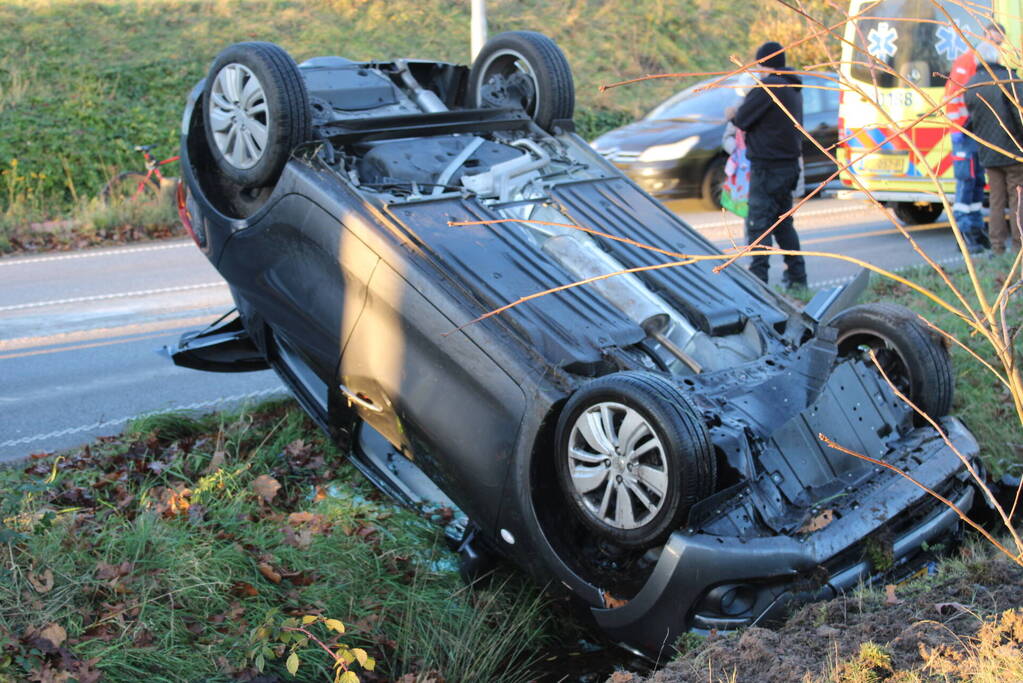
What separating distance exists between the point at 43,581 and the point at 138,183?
38.3 feet

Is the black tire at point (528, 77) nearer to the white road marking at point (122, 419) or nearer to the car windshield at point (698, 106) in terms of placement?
the white road marking at point (122, 419)

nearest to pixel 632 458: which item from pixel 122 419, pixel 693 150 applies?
pixel 122 419

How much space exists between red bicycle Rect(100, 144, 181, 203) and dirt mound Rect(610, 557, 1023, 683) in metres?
12.4

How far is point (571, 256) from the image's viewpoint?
4.70m

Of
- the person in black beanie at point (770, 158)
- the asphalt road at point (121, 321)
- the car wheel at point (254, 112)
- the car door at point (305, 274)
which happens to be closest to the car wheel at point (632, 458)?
the car door at point (305, 274)

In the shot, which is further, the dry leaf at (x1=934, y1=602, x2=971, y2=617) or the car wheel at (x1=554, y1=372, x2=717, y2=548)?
the car wheel at (x1=554, y1=372, x2=717, y2=548)

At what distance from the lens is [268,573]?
425cm

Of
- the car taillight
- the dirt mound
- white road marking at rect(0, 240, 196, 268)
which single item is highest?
the car taillight

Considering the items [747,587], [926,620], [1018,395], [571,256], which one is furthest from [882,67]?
[571,256]

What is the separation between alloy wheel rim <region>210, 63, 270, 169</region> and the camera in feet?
16.2

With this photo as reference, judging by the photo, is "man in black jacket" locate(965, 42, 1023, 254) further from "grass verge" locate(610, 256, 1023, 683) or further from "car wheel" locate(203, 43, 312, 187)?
"car wheel" locate(203, 43, 312, 187)

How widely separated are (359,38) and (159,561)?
19552 mm

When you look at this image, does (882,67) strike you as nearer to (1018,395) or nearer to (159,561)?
(1018,395)

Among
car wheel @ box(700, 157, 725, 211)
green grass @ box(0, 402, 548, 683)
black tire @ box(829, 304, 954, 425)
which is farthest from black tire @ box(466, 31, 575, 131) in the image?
car wheel @ box(700, 157, 725, 211)
